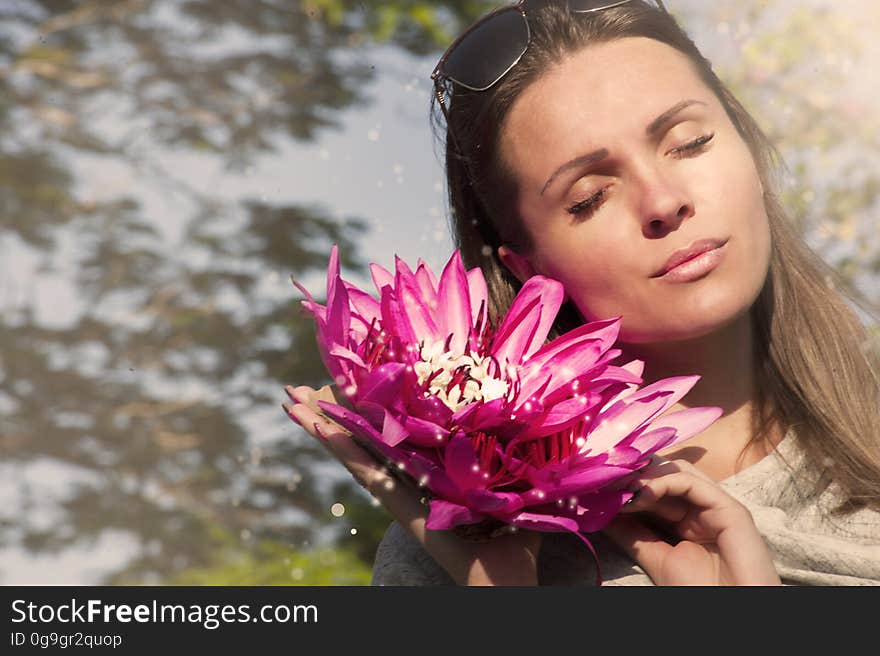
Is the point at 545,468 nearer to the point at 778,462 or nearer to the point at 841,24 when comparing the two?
the point at 778,462

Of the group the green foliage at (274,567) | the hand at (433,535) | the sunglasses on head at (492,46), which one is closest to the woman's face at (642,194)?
the sunglasses on head at (492,46)

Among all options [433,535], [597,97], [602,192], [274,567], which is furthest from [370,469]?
[274,567]

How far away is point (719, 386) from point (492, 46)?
2.02 ft

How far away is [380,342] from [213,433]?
4322mm

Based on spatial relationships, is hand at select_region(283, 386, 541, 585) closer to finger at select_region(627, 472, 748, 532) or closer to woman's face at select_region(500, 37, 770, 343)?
finger at select_region(627, 472, 748, 532)

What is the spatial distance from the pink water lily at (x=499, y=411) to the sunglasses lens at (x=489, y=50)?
43 centimetres

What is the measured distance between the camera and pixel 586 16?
1.38m

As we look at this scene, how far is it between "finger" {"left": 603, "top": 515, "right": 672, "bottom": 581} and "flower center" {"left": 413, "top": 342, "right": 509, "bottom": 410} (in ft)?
0.97

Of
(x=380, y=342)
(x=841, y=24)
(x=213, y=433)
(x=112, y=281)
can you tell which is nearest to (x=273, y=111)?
(x=112, y=281)

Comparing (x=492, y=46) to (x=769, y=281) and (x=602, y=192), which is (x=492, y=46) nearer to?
(x=602, y=192)

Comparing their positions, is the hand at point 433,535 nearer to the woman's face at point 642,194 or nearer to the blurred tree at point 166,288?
the woman's face at point 642,194

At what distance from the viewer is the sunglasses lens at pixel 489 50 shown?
4.59 feet

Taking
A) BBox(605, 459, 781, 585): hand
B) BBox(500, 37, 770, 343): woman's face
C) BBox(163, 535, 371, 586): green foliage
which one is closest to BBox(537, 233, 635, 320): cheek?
BBox(500, 37, 770, 343): woman's face

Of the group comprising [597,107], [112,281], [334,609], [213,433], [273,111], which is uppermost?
[273,111]
